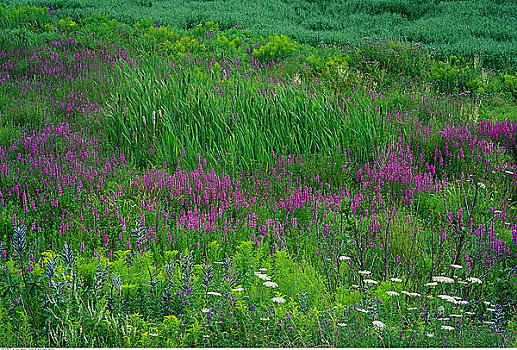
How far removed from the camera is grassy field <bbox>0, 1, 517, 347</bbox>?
2.55 m

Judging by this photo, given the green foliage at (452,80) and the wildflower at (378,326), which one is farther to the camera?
the green foliage at (452,80)

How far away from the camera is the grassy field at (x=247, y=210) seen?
8.38 ft

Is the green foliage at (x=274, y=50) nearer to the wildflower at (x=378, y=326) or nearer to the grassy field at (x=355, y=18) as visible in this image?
the grassy field at (x=355, y=18)

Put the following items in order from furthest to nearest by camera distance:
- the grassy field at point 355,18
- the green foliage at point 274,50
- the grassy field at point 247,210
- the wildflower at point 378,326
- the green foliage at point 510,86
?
the grassy field at point 355,18
the green foliage at point 274,50
the green foliage at point 510,86
the grassy field at point 247,210
the wildflower at point 378,326

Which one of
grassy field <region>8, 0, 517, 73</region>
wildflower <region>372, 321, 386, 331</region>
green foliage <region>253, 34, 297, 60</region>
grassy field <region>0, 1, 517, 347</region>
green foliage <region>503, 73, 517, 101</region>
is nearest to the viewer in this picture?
wildflower <region>372, 321, 386, 331</region>

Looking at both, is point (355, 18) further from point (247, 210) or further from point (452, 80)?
point (247, 210)

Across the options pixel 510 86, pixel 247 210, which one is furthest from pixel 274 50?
pixel 247 210

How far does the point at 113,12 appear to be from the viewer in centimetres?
1491

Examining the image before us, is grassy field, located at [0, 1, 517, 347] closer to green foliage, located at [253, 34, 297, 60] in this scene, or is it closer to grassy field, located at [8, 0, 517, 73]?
green foliage, located at [253, 34, 297, 60]

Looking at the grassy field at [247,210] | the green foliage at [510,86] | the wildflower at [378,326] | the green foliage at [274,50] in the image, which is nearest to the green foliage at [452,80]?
the grassy field at [247,210]

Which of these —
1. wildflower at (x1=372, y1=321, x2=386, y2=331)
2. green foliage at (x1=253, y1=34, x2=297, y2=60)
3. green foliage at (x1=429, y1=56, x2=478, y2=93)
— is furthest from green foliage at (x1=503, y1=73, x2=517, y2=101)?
wildflower at (x1=372, y1=321, x2=386, y2=331)

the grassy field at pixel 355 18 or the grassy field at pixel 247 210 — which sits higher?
the grassy field at pixel 355 18

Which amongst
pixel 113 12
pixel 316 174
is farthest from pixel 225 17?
pixel 316 174

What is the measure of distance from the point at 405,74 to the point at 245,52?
3201 millimetres
